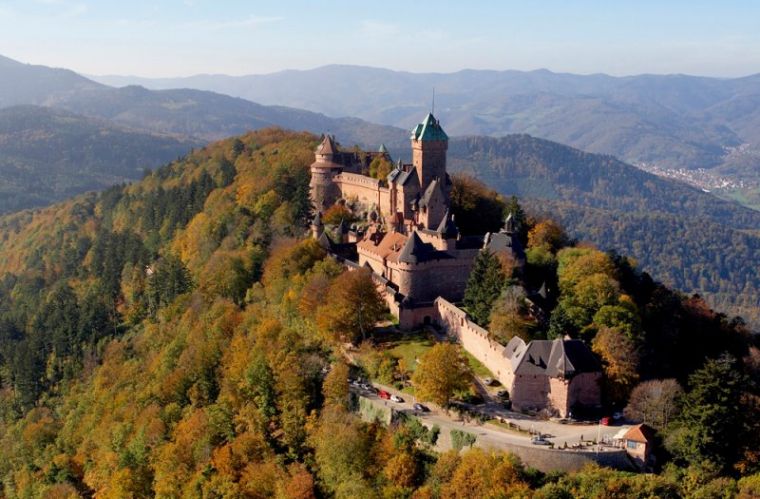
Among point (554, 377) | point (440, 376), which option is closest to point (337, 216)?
point (440, 376)

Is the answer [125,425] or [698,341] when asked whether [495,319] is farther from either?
[125,425]

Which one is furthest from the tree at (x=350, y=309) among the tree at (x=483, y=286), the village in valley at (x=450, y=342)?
the tree at (x=483, y=286)

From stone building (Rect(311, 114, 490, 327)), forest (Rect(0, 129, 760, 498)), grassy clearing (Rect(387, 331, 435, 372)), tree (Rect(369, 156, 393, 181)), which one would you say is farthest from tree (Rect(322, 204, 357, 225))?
grassy clearing (Rect(387, 331, 435, 372))

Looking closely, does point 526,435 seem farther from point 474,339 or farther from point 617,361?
point 474,339

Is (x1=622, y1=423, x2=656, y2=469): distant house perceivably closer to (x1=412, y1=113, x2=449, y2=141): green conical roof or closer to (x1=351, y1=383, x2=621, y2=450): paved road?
(x1=351, y1=383, x2=621, y2=450): paved road

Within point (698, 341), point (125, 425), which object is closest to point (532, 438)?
point (698, 341)

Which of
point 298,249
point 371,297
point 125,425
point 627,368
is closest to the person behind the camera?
point 627,368
